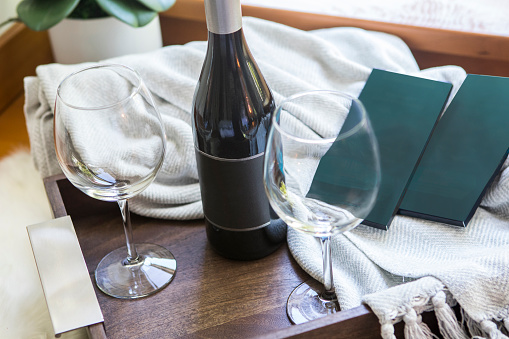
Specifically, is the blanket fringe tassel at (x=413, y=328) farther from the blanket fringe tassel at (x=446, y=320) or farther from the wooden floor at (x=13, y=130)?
the wooden floor at (x=13, y=130)

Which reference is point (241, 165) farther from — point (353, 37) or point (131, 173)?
point (353, 37)

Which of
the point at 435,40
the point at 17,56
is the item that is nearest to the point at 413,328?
the point at 435,40

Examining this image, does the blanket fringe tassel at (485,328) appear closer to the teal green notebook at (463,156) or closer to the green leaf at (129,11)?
the teal green notebook at (463,156)

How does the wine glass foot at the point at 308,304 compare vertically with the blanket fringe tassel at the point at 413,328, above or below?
below

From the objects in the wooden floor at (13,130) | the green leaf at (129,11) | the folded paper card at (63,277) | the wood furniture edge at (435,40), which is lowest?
the wooden floor at (13,130)

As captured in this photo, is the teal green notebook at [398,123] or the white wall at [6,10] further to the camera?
the white wall at [6,10]

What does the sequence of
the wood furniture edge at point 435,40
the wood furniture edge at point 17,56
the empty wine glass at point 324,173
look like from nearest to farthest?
the empty wine glass at point 324,173 < the wood furniture edge at point 435,40 < the wood furniture edge at point 17,56

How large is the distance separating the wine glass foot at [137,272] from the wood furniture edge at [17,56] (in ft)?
1.29

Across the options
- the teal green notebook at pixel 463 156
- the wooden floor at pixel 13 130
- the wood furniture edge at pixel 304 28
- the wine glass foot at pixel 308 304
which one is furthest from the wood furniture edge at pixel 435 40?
the wine glass foot at pixel 308 304

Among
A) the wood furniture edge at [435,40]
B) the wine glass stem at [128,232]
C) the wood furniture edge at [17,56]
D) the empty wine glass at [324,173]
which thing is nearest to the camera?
the empty wine glass at [324,173]

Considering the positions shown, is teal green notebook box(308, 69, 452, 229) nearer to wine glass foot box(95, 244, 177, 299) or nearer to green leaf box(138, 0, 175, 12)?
wine glass foot box(95, 244, 177, 299)

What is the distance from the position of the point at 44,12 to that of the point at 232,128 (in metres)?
0.38

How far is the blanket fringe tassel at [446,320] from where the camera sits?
414 millimetres

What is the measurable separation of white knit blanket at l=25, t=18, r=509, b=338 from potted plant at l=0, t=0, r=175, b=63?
83 mm
